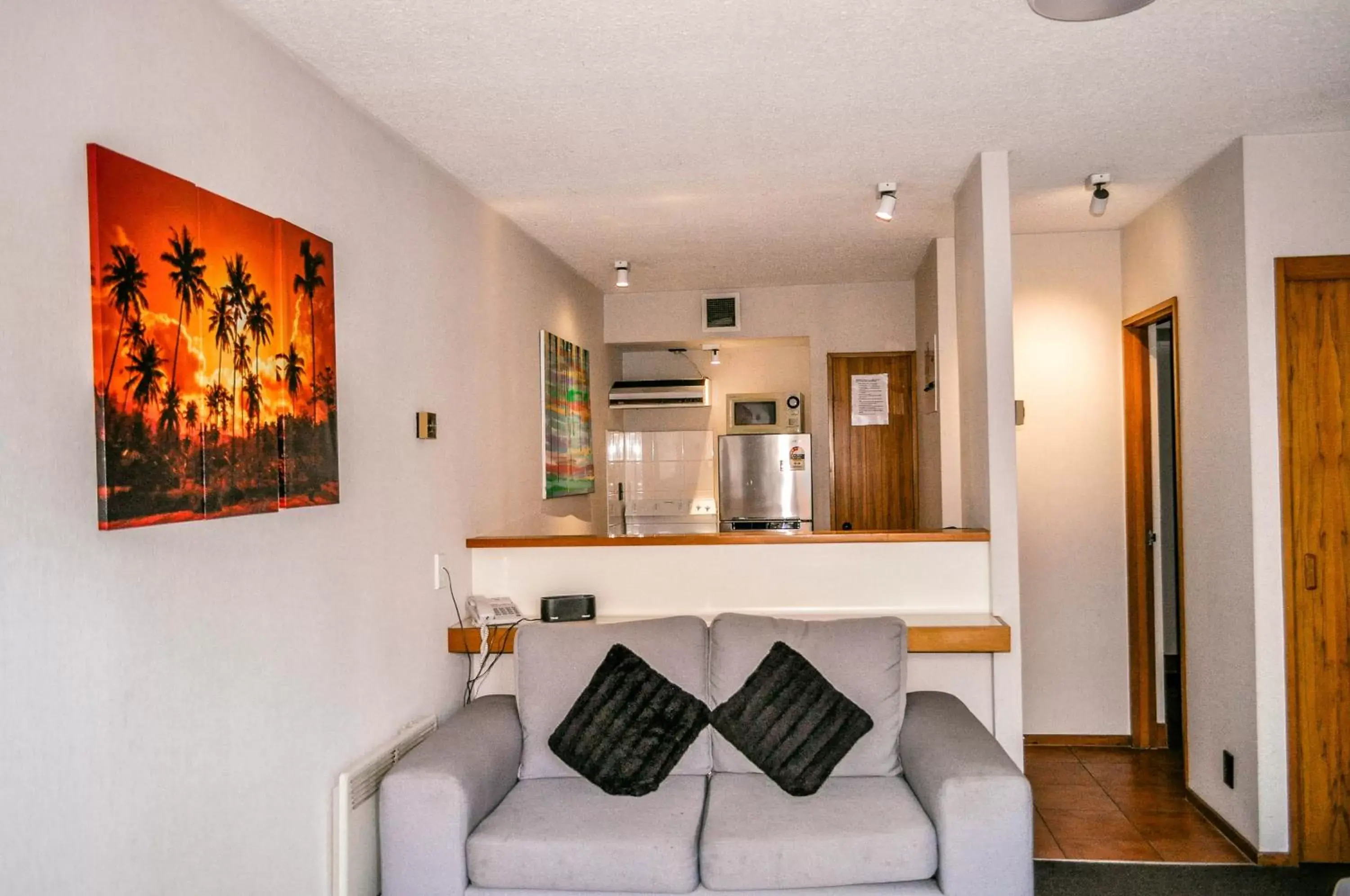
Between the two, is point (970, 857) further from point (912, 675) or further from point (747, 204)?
point (747, 204)

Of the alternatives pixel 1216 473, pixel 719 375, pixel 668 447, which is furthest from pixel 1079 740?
pixel 719 375

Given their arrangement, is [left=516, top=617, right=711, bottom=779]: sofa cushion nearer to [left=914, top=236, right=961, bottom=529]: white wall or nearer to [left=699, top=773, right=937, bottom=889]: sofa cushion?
[left=699, top=773, right=937, bottom=889]: sofa cushion

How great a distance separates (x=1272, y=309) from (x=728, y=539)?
2145 millimetres

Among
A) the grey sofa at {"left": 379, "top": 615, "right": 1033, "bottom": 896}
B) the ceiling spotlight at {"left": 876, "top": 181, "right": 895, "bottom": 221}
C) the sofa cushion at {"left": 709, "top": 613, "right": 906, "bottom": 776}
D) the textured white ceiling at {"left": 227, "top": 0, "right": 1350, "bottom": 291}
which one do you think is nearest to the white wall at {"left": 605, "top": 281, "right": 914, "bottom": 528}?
the textured white ceiling at {"left": 227, "top": 0, "right": 1350, "bottom": 291}

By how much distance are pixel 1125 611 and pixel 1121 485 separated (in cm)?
65

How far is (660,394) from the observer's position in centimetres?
701

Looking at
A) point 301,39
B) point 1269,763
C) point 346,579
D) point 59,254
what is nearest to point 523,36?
point 301,39

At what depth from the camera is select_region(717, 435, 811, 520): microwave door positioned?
6.87m

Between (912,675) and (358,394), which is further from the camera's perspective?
(912,675)

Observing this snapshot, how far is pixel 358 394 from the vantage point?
304cm

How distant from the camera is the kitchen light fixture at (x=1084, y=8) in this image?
2.39m

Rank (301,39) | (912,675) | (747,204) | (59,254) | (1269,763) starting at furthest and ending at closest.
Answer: (747,204), (912,675), (1269,763), (301,39), (59,254)

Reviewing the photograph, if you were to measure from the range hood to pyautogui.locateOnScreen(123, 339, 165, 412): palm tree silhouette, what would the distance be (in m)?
4.91

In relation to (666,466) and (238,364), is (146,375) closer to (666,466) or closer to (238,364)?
(238,364)
